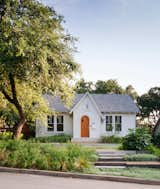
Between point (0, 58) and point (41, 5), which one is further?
point (41, 5)

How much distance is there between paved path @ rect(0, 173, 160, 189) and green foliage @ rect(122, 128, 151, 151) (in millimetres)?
8720

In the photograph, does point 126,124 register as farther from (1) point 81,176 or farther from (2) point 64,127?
(1) point 81,176

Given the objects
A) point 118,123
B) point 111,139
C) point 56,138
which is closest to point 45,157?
point 56,138

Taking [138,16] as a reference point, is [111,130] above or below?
below

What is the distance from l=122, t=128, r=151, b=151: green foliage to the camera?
2017 cm

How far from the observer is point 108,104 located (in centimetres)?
3566

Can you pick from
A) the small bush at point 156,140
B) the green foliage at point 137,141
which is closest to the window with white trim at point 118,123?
the small bush at point 156,140

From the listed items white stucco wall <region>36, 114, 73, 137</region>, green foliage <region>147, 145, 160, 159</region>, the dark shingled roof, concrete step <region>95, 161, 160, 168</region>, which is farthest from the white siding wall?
concrete step <region>95, 161, 160, 168</region>

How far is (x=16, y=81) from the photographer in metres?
17.8

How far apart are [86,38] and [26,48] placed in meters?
4.46

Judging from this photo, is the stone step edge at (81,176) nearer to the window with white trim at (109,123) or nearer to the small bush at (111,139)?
the small bush at (111,139)

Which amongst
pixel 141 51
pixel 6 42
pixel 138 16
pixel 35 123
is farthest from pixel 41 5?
pixel 35 123

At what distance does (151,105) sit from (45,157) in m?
37.0

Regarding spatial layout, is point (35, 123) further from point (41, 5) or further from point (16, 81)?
point (41, 5)
